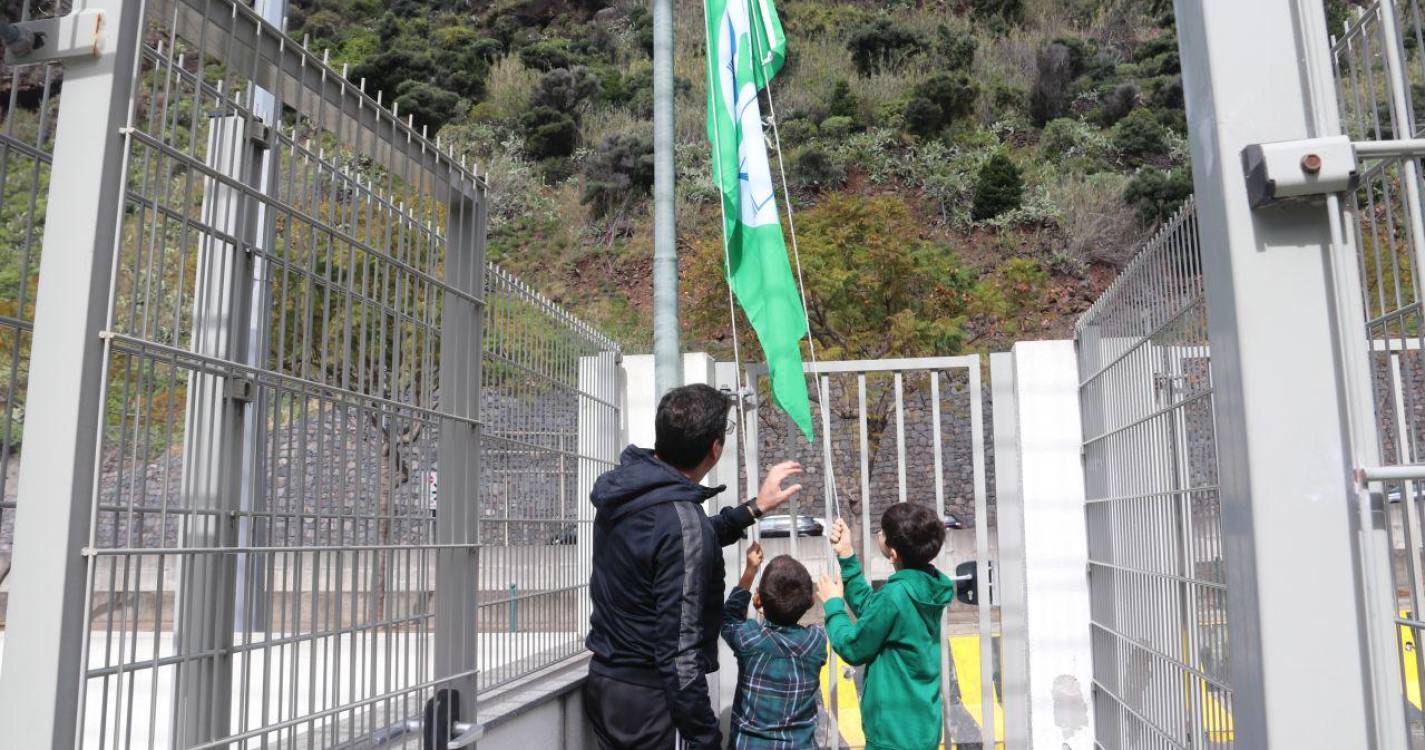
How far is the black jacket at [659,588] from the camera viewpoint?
330cm

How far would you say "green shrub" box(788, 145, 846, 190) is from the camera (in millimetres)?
35625

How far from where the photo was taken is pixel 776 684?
4.29 meters

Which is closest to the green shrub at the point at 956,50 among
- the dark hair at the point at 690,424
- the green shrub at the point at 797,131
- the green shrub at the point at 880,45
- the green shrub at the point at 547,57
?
the green shrub at the point at 880,45

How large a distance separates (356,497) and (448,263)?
103 cm

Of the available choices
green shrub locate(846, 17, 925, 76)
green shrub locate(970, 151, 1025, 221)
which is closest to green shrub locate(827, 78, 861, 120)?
green shrub locate(846, 17, 925, 76)

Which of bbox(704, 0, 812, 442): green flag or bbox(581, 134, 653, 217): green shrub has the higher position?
bbox(581, 134, 653, 217): green shrub

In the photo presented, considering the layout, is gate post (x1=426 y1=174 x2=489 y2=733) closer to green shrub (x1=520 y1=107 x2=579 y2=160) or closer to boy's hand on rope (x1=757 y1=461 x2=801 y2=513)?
boy's hand on rope (x1=757 y1=461 x2=801 y2=513)

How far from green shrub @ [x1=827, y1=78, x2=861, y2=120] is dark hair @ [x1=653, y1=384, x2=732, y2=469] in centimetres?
3802

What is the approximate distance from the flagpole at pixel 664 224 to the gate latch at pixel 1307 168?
3.52 m

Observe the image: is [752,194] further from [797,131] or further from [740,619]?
[797,131]

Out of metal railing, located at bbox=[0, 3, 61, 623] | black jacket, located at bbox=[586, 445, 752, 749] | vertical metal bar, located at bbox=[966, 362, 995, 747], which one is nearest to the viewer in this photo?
metal railing, located at bbox=[0, 3, 61, 623]

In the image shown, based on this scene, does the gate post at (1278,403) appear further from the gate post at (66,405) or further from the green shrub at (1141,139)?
the green shrub at (1141,139)

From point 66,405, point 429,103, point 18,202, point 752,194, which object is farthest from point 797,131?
point 66,405

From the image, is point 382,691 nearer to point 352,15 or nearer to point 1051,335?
point 1051,335
